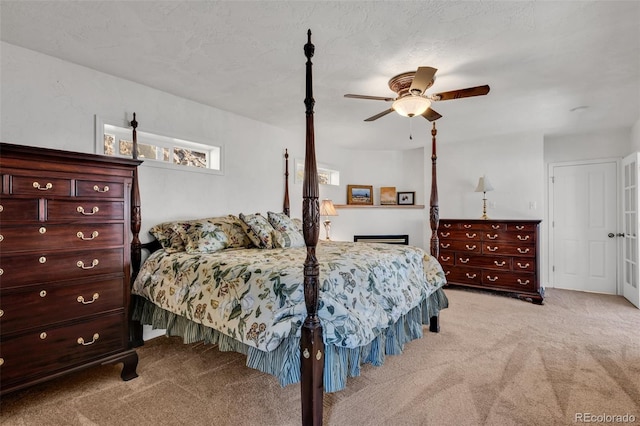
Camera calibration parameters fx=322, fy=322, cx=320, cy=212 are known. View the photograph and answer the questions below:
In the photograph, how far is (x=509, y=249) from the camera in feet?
14.0

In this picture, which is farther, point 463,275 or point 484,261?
point 463,275

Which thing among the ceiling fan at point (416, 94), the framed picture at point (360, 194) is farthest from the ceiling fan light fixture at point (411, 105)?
the framed picture at point (360, 194)

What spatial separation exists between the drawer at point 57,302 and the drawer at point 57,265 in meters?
0.05

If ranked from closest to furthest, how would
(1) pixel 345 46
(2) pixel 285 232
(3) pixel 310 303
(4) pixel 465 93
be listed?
(3) pixel 310 303 < (1) pixel 345 46 < (4) pixel 465 93 < (2) pixel 285 232

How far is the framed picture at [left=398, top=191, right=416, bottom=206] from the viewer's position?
5.87 metres

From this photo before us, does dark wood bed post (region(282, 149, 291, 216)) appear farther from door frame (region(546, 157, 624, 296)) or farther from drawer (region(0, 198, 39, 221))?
door frame (region(546, 157, 624, 296))

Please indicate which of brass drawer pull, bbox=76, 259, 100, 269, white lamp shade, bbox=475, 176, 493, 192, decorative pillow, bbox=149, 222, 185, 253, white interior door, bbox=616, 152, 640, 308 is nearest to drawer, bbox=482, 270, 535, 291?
white interior door, bbox=616, 152, 640, 308

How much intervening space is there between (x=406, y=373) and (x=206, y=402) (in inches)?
52.5

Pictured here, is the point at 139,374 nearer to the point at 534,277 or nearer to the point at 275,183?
the point at 275,183

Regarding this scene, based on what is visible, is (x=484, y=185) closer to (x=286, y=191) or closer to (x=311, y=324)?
(x=286, y=191)

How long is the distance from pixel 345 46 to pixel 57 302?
2465 mm

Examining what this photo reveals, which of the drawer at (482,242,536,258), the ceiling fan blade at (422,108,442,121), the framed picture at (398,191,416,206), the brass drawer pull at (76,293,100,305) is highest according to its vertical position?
the ceiling fan blade at (422,108,442,121)

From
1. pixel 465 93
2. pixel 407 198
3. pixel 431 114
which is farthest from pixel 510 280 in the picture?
pixel 465 93

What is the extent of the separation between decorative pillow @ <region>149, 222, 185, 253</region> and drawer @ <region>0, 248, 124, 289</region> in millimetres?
597
